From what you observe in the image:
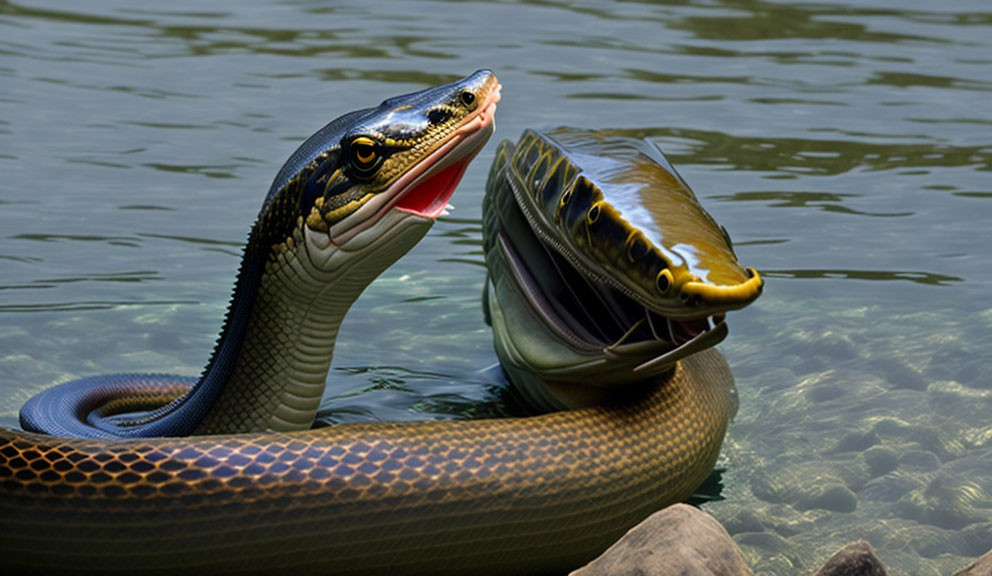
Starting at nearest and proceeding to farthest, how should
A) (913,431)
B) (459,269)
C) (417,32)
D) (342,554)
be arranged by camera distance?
(342,554) < (913,431) < (459,269) < (417,32)

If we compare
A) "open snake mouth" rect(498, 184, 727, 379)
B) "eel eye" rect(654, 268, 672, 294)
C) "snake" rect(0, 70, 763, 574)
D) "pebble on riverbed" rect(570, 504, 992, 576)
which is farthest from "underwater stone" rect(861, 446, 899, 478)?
"pebble on riverbed" rect(570, 504, 992, 576)

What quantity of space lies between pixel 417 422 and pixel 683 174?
4164mm

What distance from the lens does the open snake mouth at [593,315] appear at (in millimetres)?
3797

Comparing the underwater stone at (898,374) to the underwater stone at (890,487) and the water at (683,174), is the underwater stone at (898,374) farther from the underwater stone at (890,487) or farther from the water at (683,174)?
the underwater stone at (890,487)

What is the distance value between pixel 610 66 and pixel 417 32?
160cm

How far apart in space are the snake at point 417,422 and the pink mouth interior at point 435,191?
0.01 meters

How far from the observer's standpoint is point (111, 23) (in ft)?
36.0

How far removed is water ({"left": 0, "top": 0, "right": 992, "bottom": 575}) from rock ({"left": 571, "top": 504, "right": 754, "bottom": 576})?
0.71 metres

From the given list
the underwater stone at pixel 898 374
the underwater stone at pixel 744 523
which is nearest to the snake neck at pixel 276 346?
the underwater stone at pixel 744 523

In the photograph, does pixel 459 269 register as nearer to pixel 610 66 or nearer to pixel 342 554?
pixel 342 554

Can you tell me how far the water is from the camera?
439 cm

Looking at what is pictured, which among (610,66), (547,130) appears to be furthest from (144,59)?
(547,130)

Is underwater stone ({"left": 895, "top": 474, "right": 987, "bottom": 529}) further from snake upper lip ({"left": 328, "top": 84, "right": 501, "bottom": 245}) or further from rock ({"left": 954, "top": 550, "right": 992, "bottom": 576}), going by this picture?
snake upper lip ({"left": 328, "top": 84, "right": 501, "bottom": 245})

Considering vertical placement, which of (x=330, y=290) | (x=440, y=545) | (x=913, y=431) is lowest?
Answer: (x=913, y=431)
